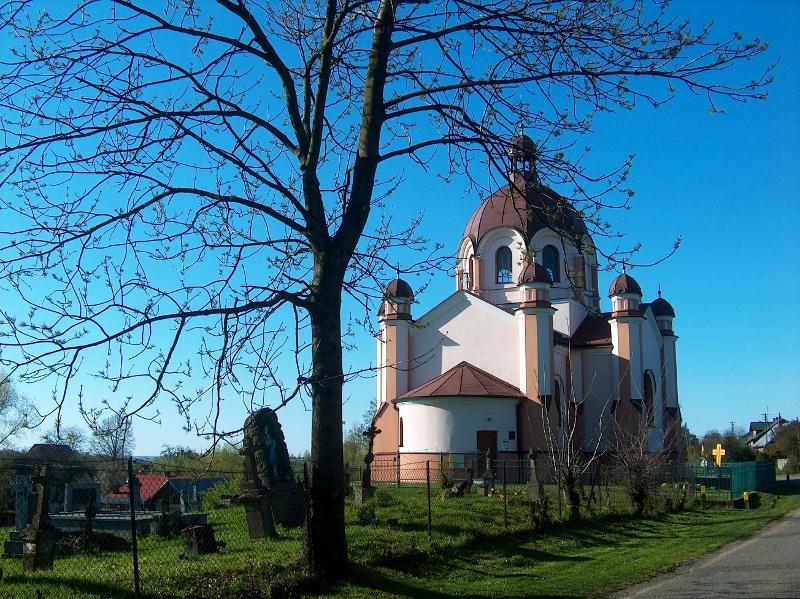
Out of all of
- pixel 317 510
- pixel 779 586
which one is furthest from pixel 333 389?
pixel 779 586

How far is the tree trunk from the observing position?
1038 cm

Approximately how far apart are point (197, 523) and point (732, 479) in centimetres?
2316

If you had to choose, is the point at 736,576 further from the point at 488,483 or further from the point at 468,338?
the point at 468,338

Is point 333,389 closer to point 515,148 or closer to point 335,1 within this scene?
point 515,148

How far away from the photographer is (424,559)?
1302 centimetres

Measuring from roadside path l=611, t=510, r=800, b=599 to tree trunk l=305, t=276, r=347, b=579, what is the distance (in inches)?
142

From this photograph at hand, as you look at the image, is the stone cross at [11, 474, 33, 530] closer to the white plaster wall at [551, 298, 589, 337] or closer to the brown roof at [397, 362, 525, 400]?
the brown roof at [397, 362, 525, 400]

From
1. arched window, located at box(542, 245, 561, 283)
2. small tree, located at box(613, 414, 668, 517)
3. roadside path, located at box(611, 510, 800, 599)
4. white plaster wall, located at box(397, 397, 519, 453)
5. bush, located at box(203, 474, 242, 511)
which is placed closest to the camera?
roadside path, located at box(611, 510, 800, 599)

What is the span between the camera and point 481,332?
1620 inches

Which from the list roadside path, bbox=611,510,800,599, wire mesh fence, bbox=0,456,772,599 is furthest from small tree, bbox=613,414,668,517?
roadside path, bbox=611,510,800,599

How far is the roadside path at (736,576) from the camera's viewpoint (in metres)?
10.2

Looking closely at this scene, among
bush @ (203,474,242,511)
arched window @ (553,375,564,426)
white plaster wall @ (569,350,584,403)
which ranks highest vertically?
white plaster wall @ (569,350,584,403)

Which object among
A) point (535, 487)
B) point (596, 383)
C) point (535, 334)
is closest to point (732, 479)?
point (535, 334)

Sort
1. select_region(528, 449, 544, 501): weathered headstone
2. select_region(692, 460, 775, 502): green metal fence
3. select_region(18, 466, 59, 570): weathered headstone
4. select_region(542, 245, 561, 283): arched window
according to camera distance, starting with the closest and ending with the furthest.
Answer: select_region(18, 466, 59, 570): weathered headstone < select_region(528, 449, 544, 501): weathered headstone < select_region(692, 460, 775, 502): green metal fence < select_region(542, 245, 561, 283): arched window
